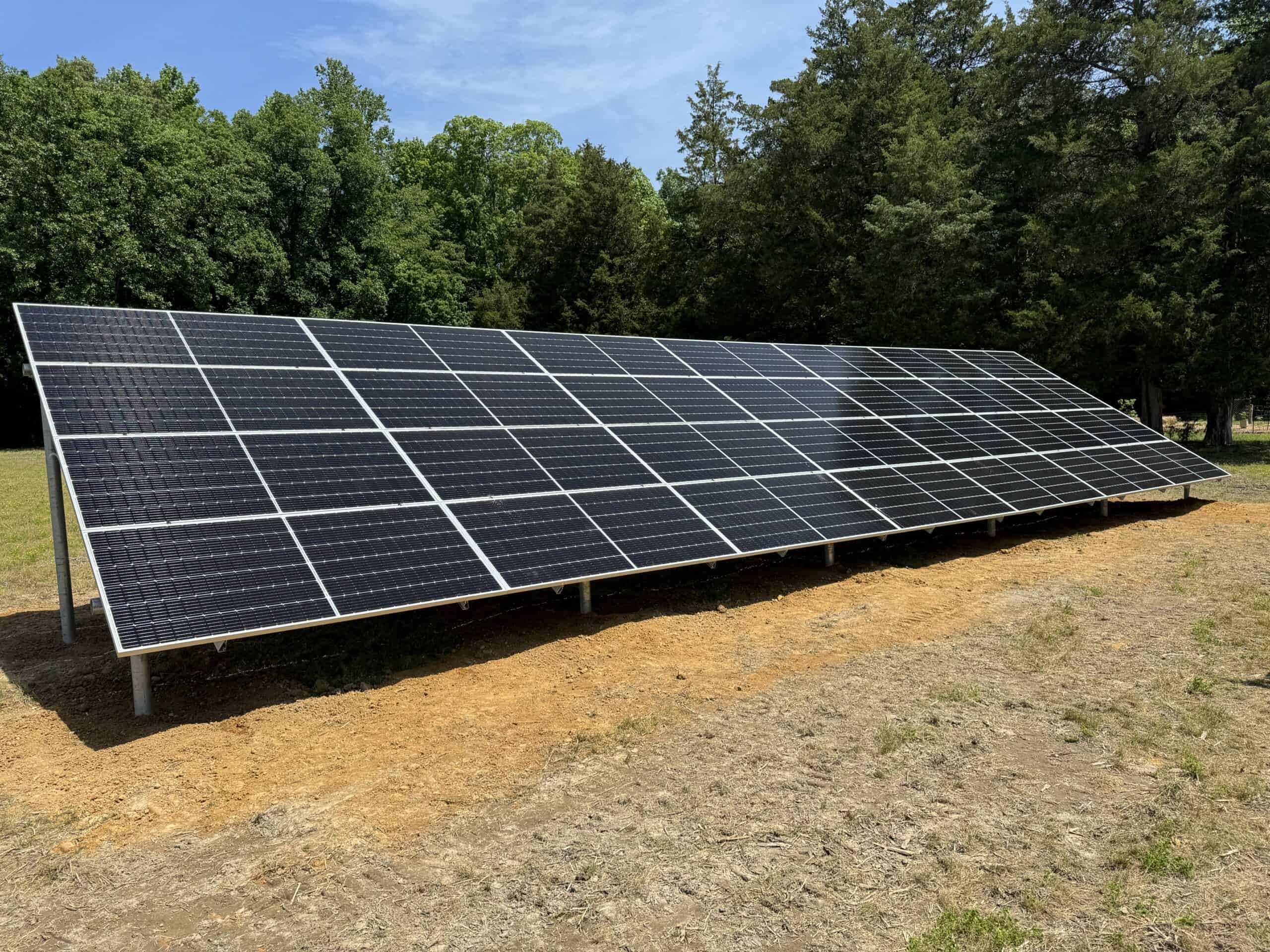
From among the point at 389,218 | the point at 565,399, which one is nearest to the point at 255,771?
the point at 565,399

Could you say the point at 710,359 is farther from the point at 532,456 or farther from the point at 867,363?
the point at 532,456

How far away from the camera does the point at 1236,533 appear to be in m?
16.4

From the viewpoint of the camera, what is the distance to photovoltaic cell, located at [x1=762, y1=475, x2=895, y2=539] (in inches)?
509

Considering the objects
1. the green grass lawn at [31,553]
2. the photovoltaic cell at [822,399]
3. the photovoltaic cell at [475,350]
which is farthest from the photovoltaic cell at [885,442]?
the green grass lawn at [31,553]

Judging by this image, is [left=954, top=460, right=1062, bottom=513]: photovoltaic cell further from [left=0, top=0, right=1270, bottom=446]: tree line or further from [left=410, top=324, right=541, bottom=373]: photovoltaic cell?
[left=0, top=0, right=1270, bottom=446]: tree line

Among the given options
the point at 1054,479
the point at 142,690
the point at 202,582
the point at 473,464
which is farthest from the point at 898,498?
the point at 142,690

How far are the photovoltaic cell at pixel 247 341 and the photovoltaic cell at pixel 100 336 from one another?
254 mm

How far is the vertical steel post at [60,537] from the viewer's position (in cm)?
998

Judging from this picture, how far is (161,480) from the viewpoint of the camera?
905 cm

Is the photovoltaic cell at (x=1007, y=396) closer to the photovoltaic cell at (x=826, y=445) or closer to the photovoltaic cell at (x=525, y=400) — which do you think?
the photovoltaic cell at (x=826, y=445)

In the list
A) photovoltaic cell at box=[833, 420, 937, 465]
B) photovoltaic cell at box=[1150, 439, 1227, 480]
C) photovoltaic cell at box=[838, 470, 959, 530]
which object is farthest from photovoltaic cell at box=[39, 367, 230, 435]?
photovoltaic cell at box=[1150, 439, 1227, 480]

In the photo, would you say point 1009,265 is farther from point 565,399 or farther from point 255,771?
point 255,771

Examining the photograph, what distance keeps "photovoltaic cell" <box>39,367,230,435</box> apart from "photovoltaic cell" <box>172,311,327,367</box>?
819 mm

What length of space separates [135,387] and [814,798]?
358 inches
